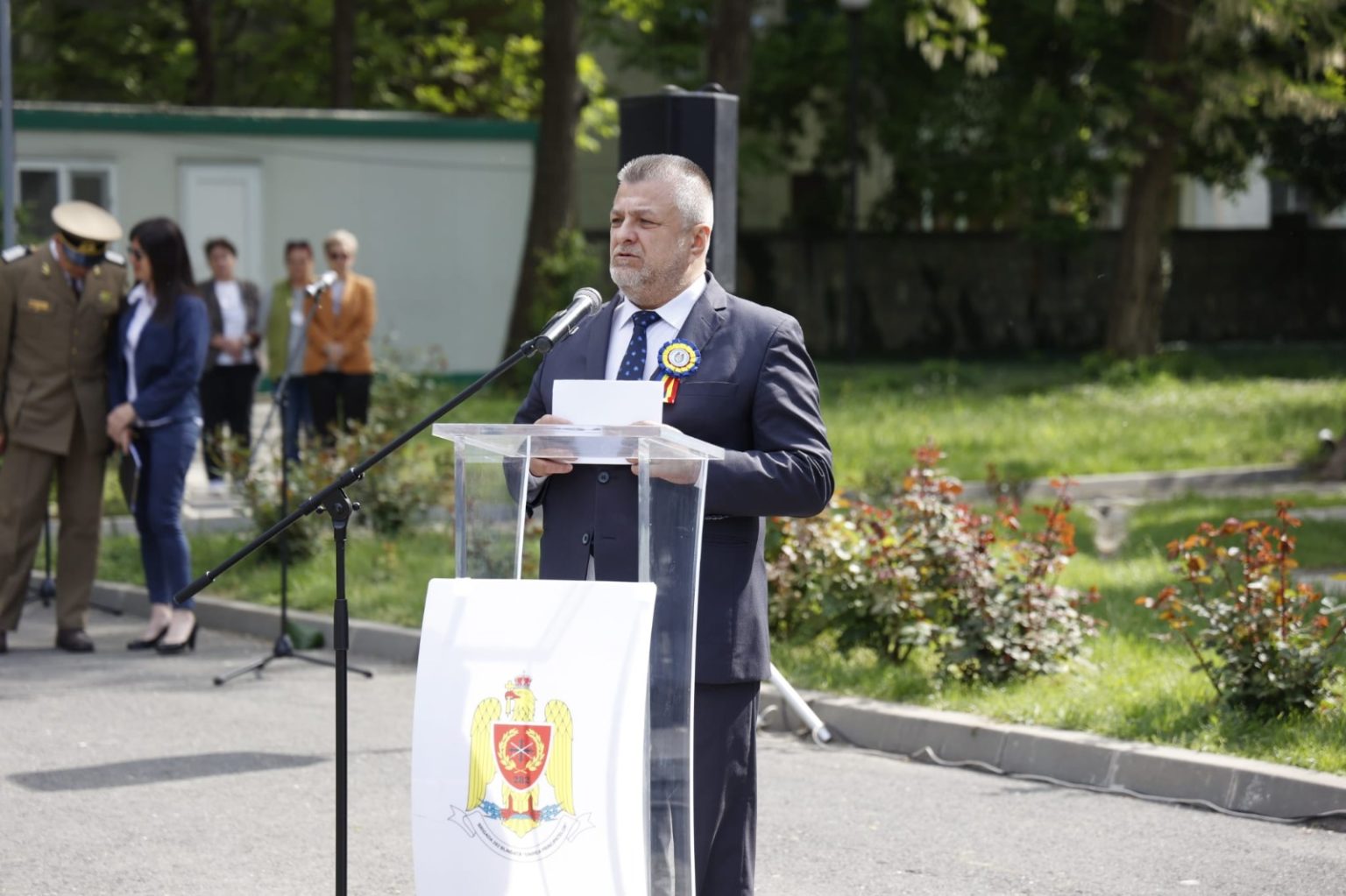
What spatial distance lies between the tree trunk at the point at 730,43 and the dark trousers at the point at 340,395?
12.7 meters

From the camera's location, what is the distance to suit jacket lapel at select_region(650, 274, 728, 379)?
13.7 feet

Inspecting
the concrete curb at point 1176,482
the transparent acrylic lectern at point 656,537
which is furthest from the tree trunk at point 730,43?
the transparent acrylic lectern at point 656,537

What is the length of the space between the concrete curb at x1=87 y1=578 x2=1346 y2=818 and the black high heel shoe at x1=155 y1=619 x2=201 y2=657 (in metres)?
3.26

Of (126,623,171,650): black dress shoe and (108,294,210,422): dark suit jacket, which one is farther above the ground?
(108,294,210,422): dark suit jacket

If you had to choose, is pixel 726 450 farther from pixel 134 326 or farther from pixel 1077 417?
pixel 1077 417

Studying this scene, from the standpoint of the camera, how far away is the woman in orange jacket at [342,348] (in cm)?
1424

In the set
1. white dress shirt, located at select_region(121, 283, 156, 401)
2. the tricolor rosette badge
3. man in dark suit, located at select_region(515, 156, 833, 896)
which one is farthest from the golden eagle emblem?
white dress shirt, located at select_region(121, 283, 156, 401)

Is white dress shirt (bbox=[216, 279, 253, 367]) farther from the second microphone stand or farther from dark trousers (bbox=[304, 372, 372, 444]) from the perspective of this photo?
the second microphone stand

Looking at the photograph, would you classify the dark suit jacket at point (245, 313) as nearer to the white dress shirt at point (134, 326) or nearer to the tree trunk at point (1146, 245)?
the white dress shirt at point (134, 326)

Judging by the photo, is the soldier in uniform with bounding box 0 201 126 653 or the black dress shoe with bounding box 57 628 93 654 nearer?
the soldier in uniform with bounding box 0 201 126 653

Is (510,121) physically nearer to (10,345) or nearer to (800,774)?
(10,345)

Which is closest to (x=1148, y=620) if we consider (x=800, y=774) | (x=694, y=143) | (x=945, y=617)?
(x=945, y=617)

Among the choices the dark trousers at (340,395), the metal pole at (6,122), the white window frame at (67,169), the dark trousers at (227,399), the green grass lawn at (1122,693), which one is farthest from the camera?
the white window frame at (67,169)

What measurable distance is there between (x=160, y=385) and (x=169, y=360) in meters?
0.13
